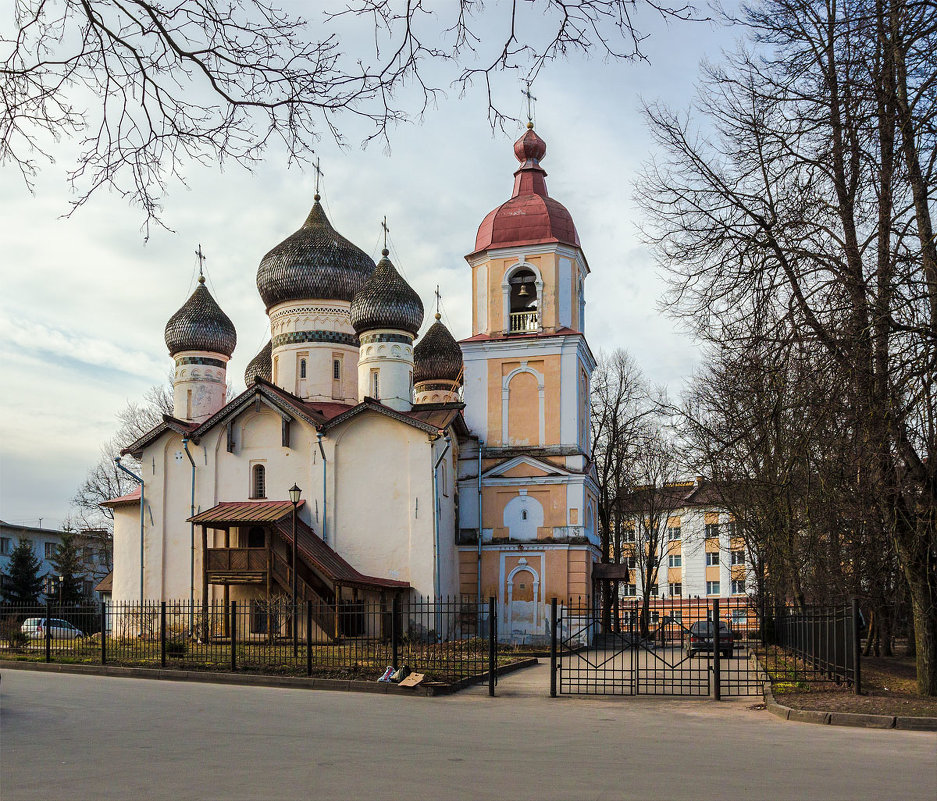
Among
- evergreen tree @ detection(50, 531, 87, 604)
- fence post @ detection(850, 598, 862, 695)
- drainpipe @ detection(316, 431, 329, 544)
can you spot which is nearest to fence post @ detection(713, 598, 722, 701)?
fence post @ detection(850, 598, 862, 695)

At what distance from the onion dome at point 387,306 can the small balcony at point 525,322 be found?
362cm

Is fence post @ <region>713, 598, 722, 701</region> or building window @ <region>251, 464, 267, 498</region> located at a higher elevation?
building window @ <region>251, 464, 267, 498</region>

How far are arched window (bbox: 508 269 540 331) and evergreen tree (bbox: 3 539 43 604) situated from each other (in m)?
30.8

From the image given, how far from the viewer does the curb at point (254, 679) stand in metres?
16.5

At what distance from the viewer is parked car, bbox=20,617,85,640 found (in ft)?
80.4

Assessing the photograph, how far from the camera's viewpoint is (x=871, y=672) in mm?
20203

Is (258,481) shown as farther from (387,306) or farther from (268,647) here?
(268,647)

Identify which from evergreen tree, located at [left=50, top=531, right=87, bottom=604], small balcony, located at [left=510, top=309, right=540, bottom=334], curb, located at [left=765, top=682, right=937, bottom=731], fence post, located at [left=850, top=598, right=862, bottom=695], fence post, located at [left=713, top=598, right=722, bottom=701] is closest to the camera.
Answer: curb, located at [left=765, top=682, right=937, bottom=731]

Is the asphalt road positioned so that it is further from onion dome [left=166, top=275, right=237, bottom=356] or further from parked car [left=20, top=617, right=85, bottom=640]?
onion dome [left=166, top=275, right=237, bottom=356]

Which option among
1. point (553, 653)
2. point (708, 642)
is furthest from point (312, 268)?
point (553, 653)

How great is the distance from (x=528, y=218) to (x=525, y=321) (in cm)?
374

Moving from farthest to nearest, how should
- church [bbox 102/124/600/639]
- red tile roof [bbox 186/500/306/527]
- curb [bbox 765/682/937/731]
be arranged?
church [bbox 102/124/600/639]
red tile roof [bbox 186/500/306/527]
curb [bbox 765/682/937/731]

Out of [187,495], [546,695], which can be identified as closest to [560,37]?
[546,695]

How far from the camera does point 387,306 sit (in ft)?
119
